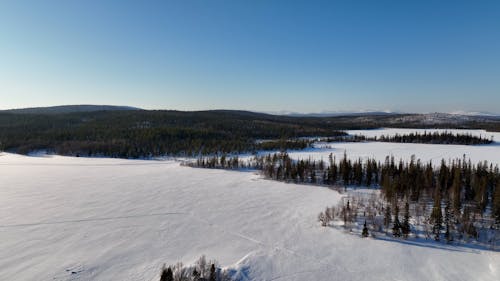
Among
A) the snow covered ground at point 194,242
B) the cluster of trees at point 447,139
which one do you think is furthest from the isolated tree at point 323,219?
the cluster of trees at point 447,139

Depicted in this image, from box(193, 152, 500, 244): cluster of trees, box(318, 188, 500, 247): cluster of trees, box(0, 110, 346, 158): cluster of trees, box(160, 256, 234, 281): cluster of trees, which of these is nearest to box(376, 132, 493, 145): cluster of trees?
box(0, 110, 346, 158): cluster of trees

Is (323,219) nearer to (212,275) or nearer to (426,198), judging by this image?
(212,275)

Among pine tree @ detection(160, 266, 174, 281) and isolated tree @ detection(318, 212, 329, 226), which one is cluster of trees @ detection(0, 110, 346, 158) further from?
pine tree @ detection(160, 266, 174, 281)

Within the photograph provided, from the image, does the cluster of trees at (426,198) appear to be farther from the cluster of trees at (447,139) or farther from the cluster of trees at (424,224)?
the cluster of trees at (447,139)

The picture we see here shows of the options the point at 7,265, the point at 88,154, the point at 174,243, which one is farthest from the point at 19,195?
the point at 88,154

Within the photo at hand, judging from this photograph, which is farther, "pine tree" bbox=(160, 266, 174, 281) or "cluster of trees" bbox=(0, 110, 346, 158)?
"cluster of trees" bbox=(0, 110, 346, 158)

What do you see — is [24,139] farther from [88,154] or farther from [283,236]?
[283,236]
